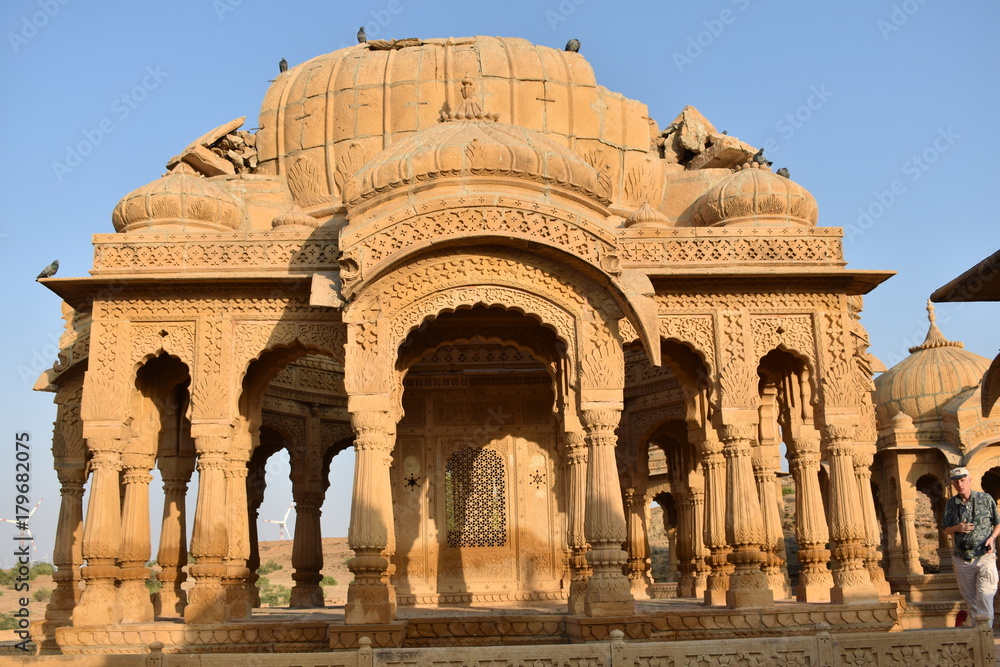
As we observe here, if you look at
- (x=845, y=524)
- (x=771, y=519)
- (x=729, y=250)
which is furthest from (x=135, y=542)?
(x=845, y=524)

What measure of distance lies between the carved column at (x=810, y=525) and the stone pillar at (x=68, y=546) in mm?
10216

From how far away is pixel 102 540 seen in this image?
538 inches

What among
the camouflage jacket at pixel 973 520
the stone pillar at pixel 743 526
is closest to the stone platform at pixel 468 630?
the stone pillar at pixel 743 526

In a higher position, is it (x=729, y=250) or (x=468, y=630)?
(x=729, y=250)

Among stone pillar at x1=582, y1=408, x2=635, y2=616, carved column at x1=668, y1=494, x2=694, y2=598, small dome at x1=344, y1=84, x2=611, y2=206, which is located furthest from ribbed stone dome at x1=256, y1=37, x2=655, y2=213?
stone pillar at x1=582, y1=408, x2=635, y2=616

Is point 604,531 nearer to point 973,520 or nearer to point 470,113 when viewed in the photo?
point 973,520

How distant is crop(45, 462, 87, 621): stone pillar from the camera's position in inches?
654

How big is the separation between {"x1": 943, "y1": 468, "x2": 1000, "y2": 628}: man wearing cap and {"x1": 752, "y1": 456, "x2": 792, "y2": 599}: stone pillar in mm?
6409

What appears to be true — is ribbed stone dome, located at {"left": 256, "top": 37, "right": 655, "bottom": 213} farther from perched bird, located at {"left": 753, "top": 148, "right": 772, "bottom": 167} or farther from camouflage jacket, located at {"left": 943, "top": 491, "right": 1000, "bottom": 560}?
camouflage jacket, located at {"left": 943, "top": 491, "right": 1000, "bottom": 560}

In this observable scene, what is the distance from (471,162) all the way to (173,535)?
722cm

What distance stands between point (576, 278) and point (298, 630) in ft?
16.6

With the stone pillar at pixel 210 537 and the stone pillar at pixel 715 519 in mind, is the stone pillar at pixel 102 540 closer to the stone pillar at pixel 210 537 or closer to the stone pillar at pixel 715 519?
the stone pillar at pixel 210 537

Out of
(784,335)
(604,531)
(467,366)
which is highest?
(467,366)

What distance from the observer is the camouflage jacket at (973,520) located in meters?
9.04
